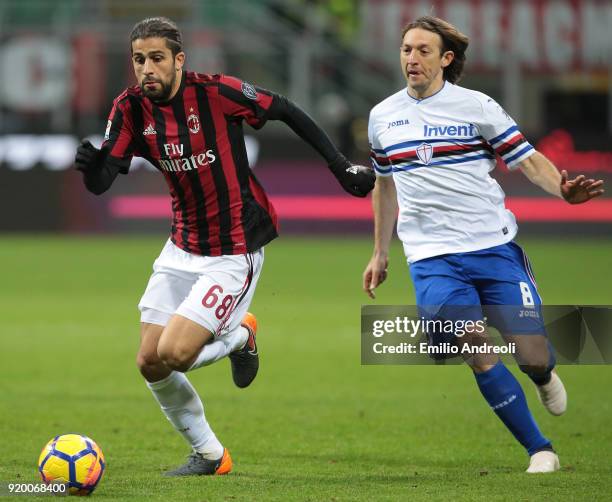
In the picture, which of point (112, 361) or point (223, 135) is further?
point (112, 361)

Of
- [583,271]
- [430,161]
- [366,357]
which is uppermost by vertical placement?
[430,161]

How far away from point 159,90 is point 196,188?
529 mm

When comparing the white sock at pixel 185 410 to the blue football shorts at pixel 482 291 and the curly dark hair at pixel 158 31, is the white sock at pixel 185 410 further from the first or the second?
the curly dark hair at pixel 158 31

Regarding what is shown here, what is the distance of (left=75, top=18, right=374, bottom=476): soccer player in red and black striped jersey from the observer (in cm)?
620

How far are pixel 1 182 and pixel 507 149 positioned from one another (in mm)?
16336

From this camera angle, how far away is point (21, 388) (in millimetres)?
9398

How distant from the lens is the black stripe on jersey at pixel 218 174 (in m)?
6.34

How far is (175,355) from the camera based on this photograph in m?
6.06

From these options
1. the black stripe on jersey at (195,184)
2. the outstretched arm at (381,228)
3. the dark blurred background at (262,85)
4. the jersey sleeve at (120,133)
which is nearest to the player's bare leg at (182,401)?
the black stripe on jersey at (195,184)

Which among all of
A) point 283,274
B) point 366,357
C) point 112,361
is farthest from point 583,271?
point 366,357

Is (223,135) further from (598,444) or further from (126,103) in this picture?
(598,444)

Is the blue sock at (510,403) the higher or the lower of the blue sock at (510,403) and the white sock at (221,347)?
the lower

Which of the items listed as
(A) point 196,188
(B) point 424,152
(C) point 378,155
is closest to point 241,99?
(A) point 196,188

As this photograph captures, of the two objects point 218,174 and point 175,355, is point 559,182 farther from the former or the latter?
point 175,355
